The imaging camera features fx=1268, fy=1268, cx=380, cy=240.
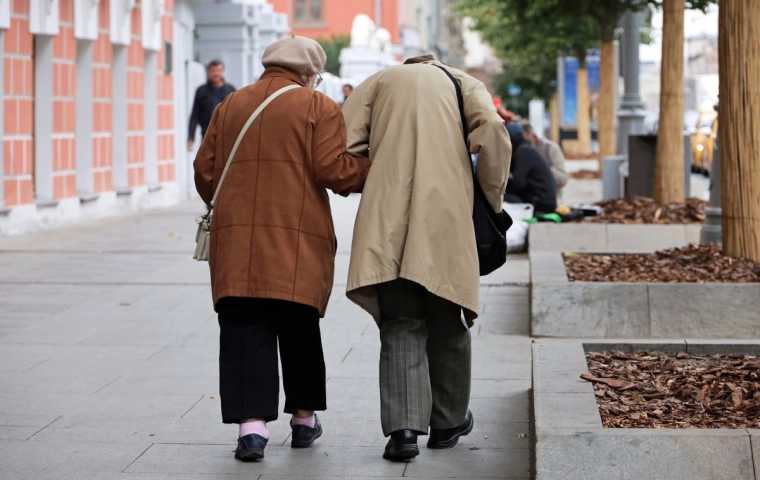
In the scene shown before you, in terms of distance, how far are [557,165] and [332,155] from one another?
30.4 ft

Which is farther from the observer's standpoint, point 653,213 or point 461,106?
point 653,213

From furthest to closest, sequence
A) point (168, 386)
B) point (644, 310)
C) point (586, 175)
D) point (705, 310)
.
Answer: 1. point (586, 175)
2. point (644, 310)
3. point (705, 310)
4. point (168, 386)

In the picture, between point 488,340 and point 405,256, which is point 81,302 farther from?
point 405,256

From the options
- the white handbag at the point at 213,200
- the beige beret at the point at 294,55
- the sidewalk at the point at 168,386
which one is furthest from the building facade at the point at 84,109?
the beige beret at the point at 294,55

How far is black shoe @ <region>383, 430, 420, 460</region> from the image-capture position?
4.88 metres

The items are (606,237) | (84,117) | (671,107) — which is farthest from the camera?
(84,117)

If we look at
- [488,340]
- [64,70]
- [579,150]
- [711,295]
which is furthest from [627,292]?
[579,150]

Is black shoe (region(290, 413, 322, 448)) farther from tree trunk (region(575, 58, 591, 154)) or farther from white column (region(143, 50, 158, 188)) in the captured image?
tree trunk (region(575, 58, 591, 154))

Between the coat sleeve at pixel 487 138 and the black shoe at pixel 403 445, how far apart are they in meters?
1.02

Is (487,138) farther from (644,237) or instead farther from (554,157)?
(554,157)

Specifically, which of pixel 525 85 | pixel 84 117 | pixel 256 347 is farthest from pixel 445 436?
pixel 525 85

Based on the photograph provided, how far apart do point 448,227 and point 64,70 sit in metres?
11.3

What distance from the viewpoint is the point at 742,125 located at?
24.5 ft

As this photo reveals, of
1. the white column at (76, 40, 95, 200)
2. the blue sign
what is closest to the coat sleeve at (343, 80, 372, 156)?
the white column at (76, 40, 95, 200)
